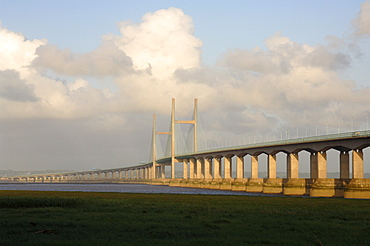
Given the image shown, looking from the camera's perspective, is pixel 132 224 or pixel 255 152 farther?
pixel 255 152

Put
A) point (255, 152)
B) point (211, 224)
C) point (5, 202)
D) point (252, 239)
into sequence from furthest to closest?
point (255, 152) → point (5, 202) → point (211, 224) → point (252, 239)

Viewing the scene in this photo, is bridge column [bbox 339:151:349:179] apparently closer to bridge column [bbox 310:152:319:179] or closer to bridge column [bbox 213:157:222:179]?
bridge column [bbox 310:152:319:179]

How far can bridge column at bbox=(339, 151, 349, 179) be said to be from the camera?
8912cm

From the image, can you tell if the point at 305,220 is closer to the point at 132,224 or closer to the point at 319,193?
the point at 132,224

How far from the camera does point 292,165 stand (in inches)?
4274

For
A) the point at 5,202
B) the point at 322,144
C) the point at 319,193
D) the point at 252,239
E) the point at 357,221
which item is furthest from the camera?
the point at 322,144

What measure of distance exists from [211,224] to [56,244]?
8.58 metres

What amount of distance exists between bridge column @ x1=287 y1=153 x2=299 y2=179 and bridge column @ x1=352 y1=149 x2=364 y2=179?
24.1 m

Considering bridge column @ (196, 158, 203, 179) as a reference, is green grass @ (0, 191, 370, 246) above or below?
below

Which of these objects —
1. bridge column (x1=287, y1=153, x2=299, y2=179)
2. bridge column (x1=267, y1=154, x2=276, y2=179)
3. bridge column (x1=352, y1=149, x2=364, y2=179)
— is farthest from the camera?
bridge column (x1=267, y1=154, x2=276, y2=179)

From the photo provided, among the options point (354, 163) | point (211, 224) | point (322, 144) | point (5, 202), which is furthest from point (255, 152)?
point (211, 224)

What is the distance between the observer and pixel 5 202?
124 feet

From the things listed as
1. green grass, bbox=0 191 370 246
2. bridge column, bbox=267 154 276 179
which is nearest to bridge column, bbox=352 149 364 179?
bridge column, bbox=267 154 276 179

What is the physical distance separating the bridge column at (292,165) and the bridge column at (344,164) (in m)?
16.6
